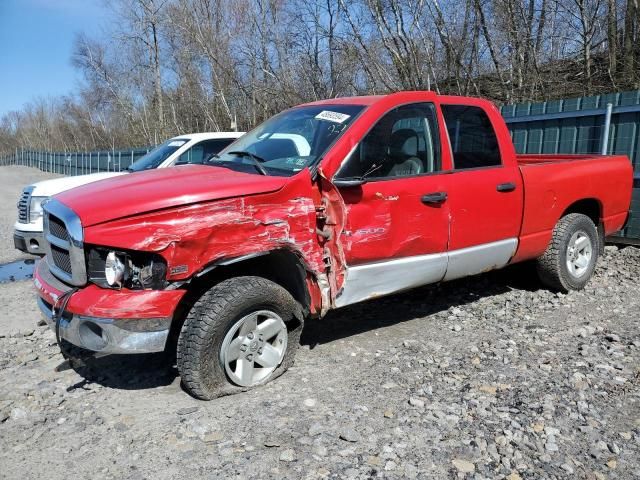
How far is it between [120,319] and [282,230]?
1.11m

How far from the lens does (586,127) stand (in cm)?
777

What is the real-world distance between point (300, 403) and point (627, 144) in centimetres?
627

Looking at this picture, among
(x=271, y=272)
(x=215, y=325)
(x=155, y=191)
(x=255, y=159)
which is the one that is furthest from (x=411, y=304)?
(x=155, y=191)

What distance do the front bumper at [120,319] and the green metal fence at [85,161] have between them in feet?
63.8

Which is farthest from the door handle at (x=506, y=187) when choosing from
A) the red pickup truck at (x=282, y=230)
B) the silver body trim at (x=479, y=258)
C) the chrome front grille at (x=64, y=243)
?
the chrome front grille at (x=64, y=243)

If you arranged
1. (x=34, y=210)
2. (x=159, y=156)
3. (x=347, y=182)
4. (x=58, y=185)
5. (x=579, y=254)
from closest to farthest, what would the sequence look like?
1. (x=347, y=182)
2. (x=579, y=254)
3. (x=34, y=210)
4. (x=58, y=185)
5. (x=159, y=156)

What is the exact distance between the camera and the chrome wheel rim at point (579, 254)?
18.2ft

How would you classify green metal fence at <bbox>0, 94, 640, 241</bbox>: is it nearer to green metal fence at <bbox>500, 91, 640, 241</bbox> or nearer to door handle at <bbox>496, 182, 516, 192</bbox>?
green metal fence at <bbox>500, 91, 640, 241</bbox>

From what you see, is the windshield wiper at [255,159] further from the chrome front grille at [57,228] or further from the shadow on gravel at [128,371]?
the shadow on gravel at [128,371]

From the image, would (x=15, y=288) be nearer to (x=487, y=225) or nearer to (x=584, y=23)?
(x=487, y=225)

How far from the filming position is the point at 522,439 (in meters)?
2.97

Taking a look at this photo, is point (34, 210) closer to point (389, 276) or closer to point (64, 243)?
point (64, 243)

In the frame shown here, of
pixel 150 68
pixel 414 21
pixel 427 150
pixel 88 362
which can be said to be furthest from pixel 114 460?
pixel 150 68

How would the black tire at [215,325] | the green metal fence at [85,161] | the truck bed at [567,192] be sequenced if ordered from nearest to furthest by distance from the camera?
the black tire at [215,325] < the truck bed at [567,192] < the green metal fence at [85,161]
